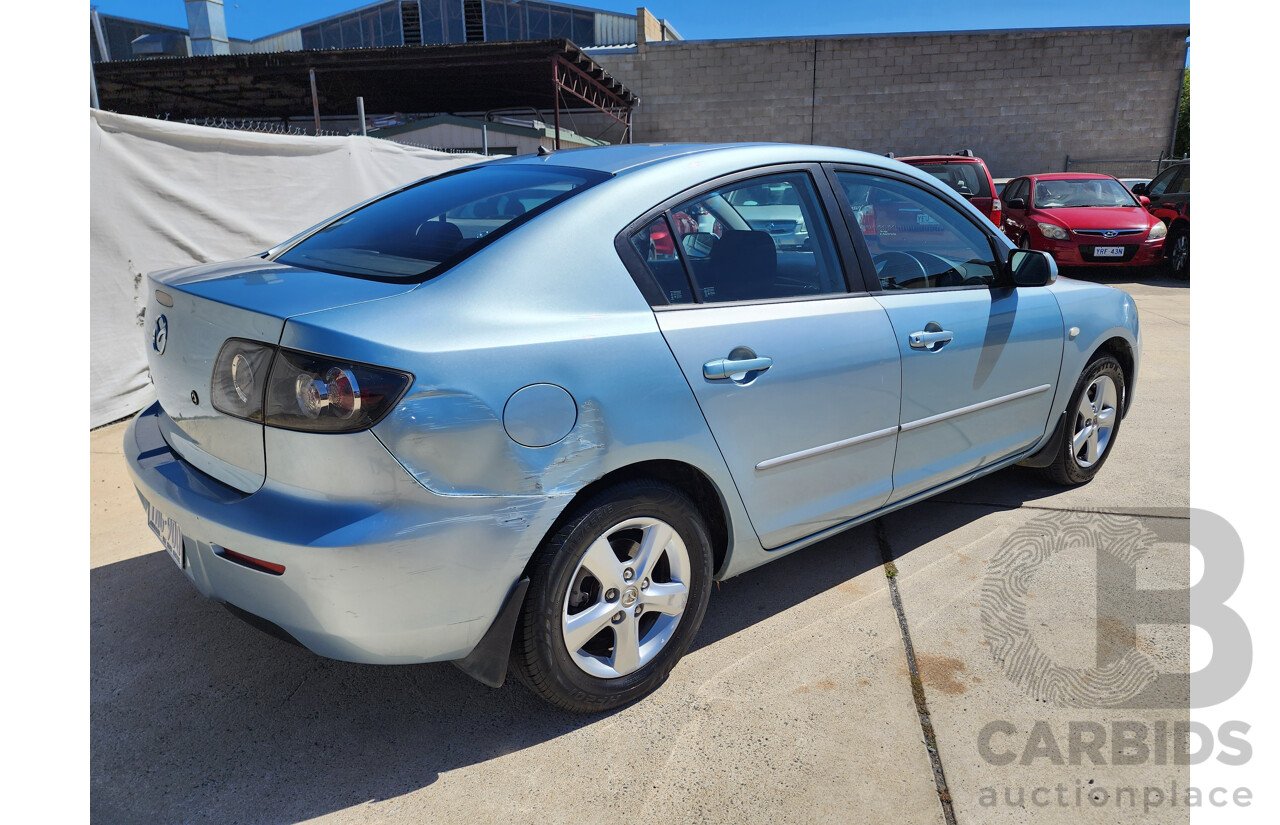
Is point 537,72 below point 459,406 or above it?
above

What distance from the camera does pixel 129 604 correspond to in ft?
9.69

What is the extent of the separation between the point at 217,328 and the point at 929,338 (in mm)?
2236

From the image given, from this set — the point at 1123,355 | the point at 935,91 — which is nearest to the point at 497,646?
the point at 1123,355

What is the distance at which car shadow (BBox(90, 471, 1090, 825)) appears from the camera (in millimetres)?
2053

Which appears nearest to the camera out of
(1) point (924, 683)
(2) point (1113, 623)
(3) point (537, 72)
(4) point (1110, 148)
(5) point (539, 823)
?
(5) point (539, 823)

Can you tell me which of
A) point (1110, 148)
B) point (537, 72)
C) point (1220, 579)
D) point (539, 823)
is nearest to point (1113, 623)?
point (1220, 579)

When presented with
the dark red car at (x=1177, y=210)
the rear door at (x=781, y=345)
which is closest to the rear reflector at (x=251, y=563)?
the rear door at (x=781, y=345)

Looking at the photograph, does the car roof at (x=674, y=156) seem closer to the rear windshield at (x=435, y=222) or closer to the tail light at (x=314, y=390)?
the rear windshield at (x=435, y=222)

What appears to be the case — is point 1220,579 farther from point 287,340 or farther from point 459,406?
point 287,340

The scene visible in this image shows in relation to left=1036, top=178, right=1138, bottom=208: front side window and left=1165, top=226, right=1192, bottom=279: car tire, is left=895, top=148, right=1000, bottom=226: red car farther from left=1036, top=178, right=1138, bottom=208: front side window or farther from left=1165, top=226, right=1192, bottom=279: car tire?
left=1165, top=226, right=1192, bottom=279: car tire

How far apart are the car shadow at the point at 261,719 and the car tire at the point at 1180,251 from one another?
1274 centimetres

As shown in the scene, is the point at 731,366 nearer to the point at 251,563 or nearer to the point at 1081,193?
the point at 251,563

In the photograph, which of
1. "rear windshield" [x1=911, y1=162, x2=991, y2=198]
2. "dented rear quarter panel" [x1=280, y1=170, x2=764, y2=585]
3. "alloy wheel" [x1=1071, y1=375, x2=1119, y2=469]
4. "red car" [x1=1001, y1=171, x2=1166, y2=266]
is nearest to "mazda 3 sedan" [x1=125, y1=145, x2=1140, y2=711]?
"dented rear quarter panel" [x1=280, y1=170, x2=764, y2=585]

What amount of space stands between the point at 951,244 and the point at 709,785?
90.4 inches
